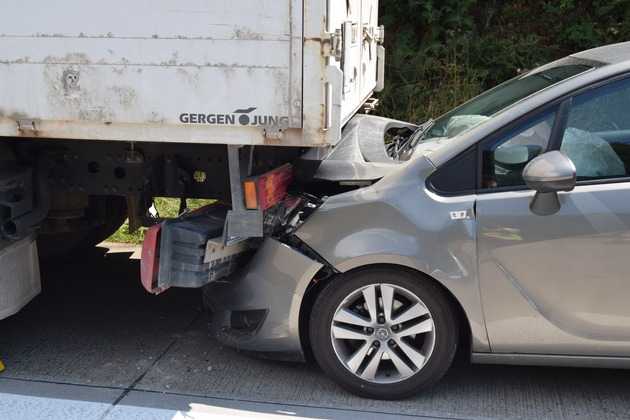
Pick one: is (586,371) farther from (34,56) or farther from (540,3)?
(540,3)

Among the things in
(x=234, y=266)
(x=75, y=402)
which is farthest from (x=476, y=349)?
(x=75, y=402)

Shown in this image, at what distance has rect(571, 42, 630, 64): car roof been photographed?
3713mm

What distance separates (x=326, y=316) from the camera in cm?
380

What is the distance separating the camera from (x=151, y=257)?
12.7 feet

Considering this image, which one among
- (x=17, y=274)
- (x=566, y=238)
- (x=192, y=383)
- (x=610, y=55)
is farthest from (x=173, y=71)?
(x=610, y=55)

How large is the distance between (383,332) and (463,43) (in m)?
5.41

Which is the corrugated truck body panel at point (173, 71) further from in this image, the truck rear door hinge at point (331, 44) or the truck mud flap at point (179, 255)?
the truck mud flap at point (179, 255)

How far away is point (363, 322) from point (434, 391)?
0.58m

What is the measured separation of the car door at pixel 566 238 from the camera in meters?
3.49

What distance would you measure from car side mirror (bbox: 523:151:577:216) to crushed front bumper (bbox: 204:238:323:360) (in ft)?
3.56

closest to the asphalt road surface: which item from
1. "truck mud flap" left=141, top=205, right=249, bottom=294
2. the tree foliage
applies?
"truck mud flap" left=141, top=205, right=249, bottom=294

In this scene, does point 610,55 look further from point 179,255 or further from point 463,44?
point 463,44

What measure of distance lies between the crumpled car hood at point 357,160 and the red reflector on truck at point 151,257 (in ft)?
2.87

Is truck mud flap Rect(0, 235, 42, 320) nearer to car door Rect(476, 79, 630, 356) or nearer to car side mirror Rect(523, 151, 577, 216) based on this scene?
car door Rect(476, 79, 630, 356)
